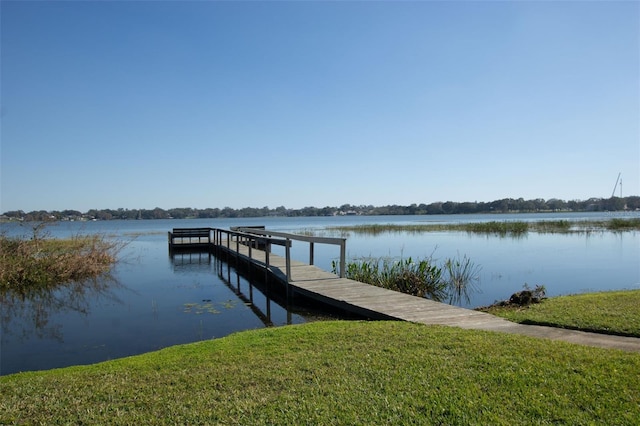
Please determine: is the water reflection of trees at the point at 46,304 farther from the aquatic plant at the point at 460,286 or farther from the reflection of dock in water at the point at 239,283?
the aquatic plant at the point at 460,286

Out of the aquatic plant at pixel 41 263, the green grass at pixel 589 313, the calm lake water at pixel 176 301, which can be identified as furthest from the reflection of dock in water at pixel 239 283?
the green grass at pixel 589 313

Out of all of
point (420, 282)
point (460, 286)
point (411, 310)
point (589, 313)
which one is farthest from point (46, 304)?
point (589, 313)

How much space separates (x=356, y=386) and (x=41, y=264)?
15604mm

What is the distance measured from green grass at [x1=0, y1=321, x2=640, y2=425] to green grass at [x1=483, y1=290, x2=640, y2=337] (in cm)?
140

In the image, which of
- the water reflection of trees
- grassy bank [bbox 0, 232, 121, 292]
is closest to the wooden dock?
the water reflection of trees

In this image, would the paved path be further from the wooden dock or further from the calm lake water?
the calm lake water

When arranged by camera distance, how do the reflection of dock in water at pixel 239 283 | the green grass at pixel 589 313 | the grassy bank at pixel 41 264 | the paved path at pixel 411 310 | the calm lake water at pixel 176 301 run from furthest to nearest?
the grassy bank at pixel 41 264, the reflection of dock in water at pixel 239 283, the calm lake water at pixel 176 301, the green grass at pixel 589 313, the paved path at pixel 411 310

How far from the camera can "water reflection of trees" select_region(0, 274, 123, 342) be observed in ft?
33.3

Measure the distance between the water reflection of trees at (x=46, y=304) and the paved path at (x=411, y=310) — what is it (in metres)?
5.85

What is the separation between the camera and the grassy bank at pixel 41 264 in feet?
48.6

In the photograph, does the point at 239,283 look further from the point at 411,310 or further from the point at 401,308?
the point at 411,310

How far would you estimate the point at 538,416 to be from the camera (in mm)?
3648

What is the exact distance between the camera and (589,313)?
7328 mm

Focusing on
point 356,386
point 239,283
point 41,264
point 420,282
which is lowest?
point 239,283
